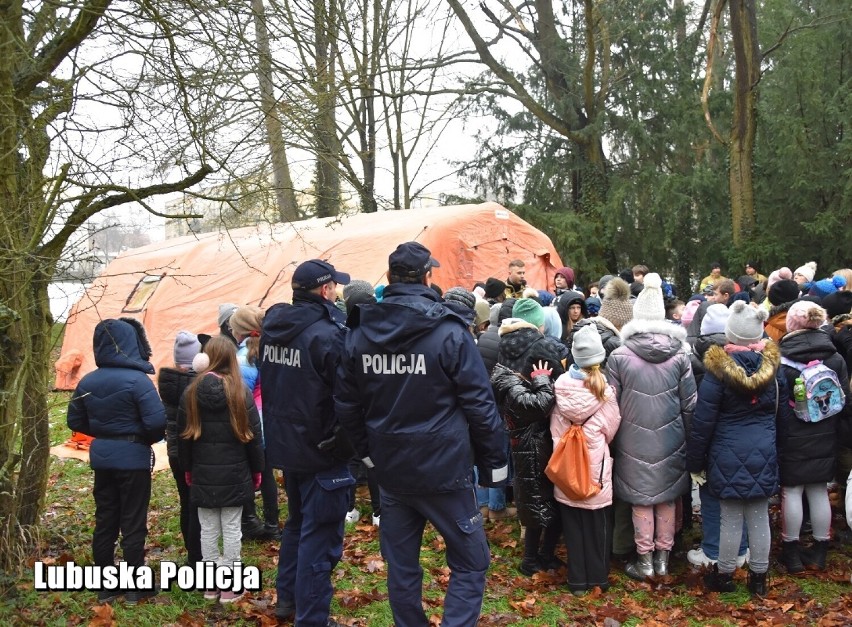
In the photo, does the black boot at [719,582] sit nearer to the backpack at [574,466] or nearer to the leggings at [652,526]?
the leggings at [652,526]

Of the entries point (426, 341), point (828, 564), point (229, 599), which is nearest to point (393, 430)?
point (426, 341)

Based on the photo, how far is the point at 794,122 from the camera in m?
16.3

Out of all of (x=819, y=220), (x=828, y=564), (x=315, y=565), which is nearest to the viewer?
(x=315, y=565)

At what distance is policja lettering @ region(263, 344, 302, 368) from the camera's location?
4.50 meters

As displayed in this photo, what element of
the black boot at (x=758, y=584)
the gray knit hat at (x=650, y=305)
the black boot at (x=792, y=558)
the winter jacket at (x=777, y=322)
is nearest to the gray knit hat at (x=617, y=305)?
the gray knit hat at (x=650, y=305)

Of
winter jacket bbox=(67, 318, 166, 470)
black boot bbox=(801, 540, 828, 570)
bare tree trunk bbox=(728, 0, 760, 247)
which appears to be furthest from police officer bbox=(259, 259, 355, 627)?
bare tree trunk bbox=(728, 0, 760, 247)

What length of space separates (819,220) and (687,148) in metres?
5.47

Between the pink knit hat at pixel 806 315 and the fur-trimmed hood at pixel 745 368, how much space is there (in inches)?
21.4

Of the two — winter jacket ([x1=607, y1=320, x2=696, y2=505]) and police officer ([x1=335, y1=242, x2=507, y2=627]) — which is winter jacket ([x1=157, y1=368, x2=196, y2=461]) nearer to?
police officer ([x1=335, y1=242, x2=507, y2=627])

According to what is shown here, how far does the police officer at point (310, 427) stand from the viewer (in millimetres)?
4422

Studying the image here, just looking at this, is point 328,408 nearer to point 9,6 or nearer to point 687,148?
point 9,6

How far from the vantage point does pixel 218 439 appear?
5.04m

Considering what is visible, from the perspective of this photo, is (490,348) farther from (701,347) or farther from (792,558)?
(792,558)

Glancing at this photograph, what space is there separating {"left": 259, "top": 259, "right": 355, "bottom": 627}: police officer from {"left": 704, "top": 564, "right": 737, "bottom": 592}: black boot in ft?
8.80
